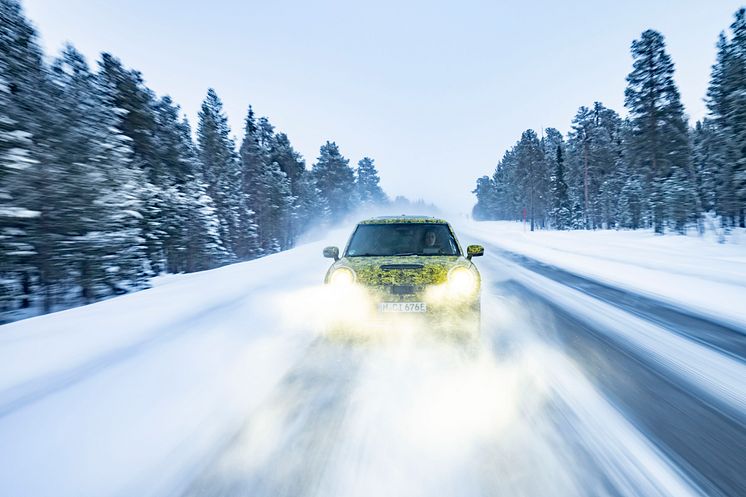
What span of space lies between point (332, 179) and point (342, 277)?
66.7 metres

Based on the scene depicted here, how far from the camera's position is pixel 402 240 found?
534 centimetres

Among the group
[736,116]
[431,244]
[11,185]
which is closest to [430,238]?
[431,244]

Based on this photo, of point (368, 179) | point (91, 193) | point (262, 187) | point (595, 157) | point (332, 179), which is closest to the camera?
point (91, 193)

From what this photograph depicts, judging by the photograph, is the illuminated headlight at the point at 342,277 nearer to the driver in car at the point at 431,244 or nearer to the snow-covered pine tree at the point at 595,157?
the driver in car at the point at 431,244

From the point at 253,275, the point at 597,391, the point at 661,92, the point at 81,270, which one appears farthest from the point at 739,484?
the point at 661,92

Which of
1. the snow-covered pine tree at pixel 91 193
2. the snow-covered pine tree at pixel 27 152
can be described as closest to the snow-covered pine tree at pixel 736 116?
the snow-covered pine tree at pixel 91 193

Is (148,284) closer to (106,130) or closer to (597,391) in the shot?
(106,130)

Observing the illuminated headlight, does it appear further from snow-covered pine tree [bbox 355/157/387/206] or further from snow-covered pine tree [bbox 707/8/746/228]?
snow-covered pine tree [bbox 355/157/387/206]

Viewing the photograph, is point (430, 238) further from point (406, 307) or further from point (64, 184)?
point (64, 184)

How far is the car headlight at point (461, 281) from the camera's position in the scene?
14.0 feet

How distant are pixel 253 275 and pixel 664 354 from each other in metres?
9.03

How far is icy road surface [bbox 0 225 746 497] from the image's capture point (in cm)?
218

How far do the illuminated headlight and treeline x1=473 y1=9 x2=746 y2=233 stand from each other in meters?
27.7

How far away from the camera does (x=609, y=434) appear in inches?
103
